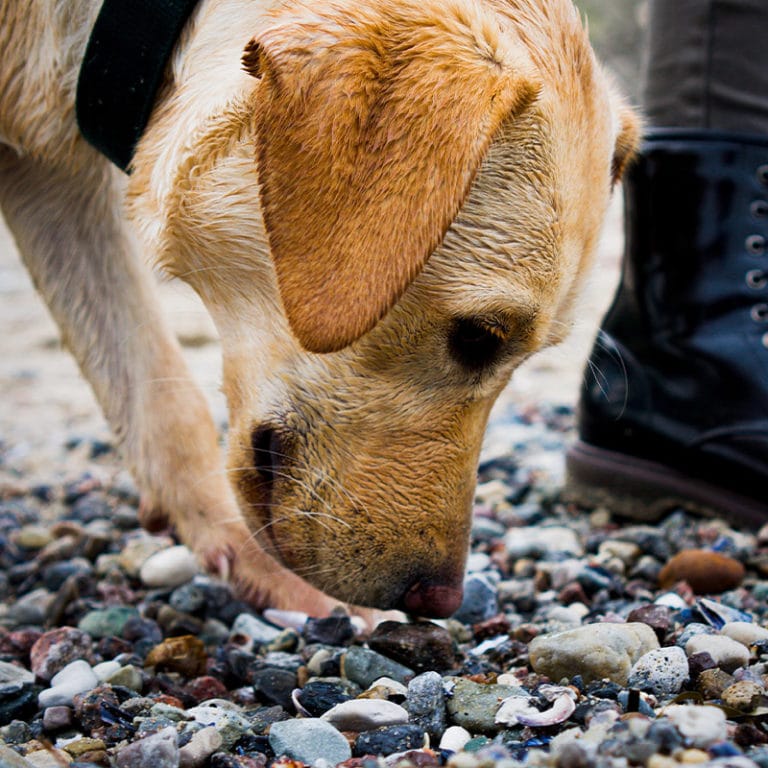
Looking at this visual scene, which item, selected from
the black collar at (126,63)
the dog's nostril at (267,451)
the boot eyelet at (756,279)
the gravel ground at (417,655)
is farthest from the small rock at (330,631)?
the boot eyelet at (756,279)

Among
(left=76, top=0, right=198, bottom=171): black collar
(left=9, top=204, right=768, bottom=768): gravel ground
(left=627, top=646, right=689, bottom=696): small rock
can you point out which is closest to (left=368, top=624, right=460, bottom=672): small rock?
(left=9, top=204, right=768, bottom=768): gravel ground

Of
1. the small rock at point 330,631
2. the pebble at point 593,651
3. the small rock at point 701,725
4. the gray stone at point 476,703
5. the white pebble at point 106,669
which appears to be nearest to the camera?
the small rock at point 701,725

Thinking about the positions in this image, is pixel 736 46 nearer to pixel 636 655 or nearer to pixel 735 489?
pixel 735 489

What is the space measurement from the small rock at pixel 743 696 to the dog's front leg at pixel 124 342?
4.61 feet

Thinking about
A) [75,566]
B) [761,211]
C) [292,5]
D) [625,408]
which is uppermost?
[292,5]

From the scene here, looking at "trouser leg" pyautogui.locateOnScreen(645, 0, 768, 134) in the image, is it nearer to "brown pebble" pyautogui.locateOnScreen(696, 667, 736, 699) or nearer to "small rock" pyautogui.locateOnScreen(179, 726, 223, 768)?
"brown pebble" pyautogui.locateOnScreen(696, 667, 736, 699)

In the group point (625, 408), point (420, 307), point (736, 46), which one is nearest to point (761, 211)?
point (736, 46)

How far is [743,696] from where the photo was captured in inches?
64.2

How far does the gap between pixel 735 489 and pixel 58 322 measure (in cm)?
221

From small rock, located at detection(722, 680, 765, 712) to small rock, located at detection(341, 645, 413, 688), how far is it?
638 millimetres

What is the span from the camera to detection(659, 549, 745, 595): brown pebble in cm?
252

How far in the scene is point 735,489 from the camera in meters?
3.05

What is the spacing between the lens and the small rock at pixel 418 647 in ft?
6.62

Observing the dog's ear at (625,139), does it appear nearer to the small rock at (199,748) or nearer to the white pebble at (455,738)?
the white pebble at (455,738)
